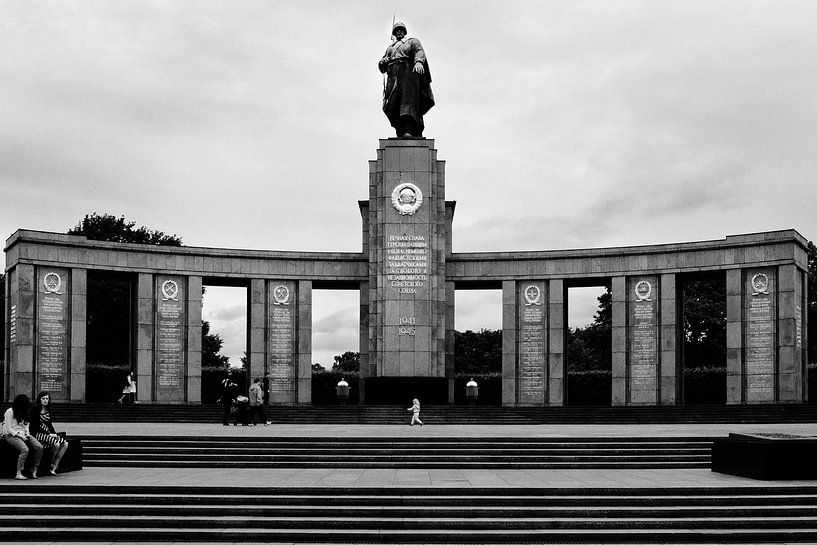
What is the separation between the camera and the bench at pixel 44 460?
55.1 ft

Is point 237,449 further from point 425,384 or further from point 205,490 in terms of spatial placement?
point 425,384

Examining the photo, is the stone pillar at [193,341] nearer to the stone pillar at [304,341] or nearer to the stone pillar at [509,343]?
the stone pillar at [304,341]

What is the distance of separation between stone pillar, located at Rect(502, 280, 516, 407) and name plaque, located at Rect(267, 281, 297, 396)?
9030 millimetres

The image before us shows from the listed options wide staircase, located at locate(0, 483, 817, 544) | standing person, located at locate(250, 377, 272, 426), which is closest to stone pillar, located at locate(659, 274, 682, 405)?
standing person, located at locate(250, 377, 272, 426)

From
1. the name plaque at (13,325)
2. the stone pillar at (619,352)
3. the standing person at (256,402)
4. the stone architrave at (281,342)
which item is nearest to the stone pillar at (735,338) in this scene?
the stone pillar at (619,352)

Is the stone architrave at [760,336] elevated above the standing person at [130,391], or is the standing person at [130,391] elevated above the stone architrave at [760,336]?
the stone architrave at [760,336]

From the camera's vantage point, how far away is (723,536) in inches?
517

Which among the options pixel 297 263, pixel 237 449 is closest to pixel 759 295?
pixel 297 263

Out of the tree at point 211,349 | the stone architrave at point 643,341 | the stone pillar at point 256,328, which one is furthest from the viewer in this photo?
the tree at point 211,349

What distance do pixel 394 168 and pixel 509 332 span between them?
28.1 ft

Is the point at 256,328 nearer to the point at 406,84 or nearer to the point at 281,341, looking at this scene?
the point at 281,341

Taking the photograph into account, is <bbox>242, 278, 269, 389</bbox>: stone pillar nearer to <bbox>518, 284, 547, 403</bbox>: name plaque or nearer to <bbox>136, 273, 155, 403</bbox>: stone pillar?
<bbox>136, 273, 155, 403</bbox>: stone pillar

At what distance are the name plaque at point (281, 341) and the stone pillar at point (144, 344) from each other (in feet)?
16.0

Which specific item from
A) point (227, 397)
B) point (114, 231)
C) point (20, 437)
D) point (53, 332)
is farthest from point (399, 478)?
point (114, 231)
